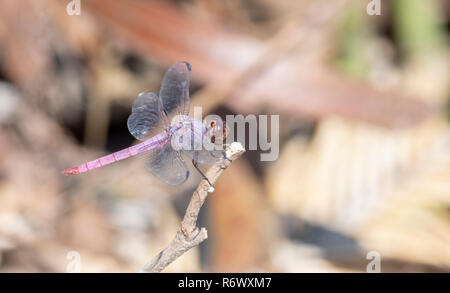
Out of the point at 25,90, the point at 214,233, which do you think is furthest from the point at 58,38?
the point at 214,233

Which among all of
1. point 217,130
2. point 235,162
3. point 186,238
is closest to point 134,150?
point 217,130

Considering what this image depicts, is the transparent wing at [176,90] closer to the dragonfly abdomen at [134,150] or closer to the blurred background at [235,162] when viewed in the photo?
the dragonfly abdomen at [134,150]

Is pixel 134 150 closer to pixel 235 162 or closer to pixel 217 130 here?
pixel 217 130

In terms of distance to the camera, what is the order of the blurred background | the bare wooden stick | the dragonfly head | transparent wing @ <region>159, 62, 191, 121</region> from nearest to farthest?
the bare wooden stick < the dragonfly head < transparent wing @ <region>159, 62, 191, 121</region> < the blurred background

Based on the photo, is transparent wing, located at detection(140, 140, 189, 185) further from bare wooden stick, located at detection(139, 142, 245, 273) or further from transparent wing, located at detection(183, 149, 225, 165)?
bare wooden stick, located at detection(139, 142, 245, 273)

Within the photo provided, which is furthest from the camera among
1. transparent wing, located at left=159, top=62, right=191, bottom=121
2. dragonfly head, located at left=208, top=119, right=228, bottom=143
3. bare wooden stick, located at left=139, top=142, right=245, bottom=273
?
transparent wing, located at left=159, top=62, right=191, bottom=121

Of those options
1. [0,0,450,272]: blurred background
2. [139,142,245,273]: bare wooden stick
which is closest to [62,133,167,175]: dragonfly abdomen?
[139,142,245,273]: bare wooden stick
